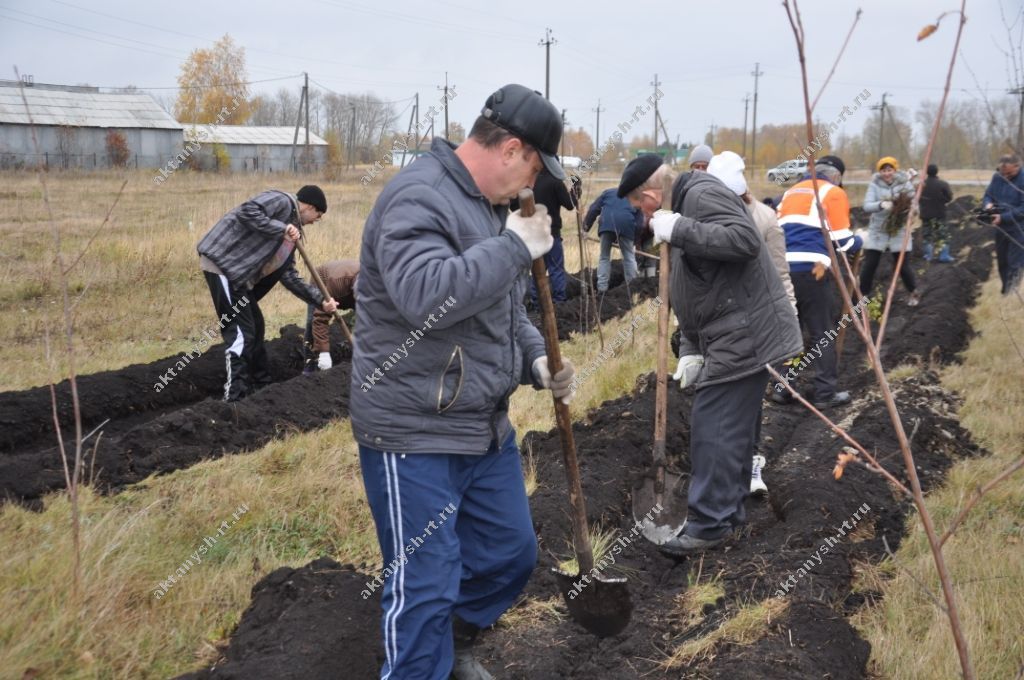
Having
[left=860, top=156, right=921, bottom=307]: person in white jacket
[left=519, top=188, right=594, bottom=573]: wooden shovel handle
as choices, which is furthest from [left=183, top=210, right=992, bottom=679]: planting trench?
[left=860, top=156, right=921, bottom=307]: person in white jacket

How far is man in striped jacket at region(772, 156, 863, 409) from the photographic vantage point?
667 centimetres

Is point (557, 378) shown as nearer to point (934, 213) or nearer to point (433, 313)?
point (433, 313)

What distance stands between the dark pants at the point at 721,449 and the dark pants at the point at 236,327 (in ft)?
13.4

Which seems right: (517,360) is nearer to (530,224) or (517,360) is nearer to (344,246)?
→ (530,224)

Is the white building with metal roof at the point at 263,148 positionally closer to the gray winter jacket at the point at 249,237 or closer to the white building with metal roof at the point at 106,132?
the white building with metal roof at the point at 106,132

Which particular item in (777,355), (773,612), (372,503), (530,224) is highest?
(530,224)

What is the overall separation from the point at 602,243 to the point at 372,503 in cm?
898

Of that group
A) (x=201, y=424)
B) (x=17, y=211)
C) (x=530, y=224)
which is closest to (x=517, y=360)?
(x=530, y=224)

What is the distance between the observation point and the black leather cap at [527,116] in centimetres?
257

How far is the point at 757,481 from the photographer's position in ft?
17.3

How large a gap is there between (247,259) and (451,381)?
4840 millimetres

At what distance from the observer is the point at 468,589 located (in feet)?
9.82

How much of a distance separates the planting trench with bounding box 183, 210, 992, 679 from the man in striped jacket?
360 mm

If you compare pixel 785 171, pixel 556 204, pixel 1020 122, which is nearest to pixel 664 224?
pixel 1020 122
